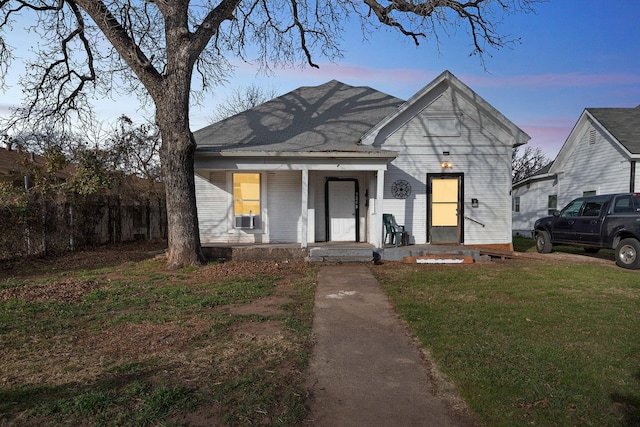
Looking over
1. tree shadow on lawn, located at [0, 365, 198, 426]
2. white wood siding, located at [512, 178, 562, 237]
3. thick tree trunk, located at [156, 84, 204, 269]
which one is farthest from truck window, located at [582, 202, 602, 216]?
tree shadow on lawn, located at [0, 365, 198, 426]

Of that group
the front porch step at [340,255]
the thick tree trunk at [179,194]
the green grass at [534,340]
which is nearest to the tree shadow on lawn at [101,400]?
the green grass at [534,340]

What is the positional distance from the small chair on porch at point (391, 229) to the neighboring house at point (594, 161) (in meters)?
5.75

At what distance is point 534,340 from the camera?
450 centimetres

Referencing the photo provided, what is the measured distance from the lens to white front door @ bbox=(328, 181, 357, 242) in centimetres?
1245

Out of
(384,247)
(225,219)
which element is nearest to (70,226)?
(225,219)

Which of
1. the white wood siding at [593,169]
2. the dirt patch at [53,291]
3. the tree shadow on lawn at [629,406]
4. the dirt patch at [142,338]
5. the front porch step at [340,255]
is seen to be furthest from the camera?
the white wood siding at [593,169]

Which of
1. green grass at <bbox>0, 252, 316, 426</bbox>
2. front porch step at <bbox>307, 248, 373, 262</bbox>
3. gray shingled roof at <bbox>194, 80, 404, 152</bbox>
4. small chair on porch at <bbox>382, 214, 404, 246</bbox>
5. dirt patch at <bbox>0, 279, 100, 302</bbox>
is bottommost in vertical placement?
green grass at <bbox>0, 252, 316, 426</bbox>

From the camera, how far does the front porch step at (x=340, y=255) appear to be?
10.1 metres

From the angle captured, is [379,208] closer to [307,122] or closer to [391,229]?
[391,229]

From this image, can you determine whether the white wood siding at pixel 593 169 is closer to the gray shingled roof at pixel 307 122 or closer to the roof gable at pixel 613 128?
the roof gable at pixel 613 128

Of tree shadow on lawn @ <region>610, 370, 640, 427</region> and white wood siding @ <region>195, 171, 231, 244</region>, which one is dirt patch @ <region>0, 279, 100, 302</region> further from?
tree shadow on lawn @ <region>610, 370, 640, 427</region>

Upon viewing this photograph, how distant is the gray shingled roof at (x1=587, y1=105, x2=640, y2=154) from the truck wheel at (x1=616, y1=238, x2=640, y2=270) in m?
6.54

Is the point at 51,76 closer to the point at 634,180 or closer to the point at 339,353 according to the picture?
the point at 339,353

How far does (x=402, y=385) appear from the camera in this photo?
349 cm
